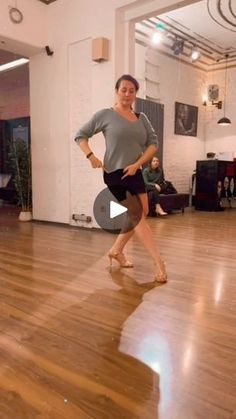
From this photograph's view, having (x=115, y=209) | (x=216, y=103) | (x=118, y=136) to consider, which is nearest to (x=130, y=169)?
(x=118, y=136)

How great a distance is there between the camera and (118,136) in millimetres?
2252

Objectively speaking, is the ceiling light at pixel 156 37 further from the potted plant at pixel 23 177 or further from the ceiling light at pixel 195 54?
the potted plant at pixel 23 177

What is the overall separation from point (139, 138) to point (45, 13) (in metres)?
3.41

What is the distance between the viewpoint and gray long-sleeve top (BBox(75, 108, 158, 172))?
2.26 meters

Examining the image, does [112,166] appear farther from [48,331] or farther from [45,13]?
[45,13]

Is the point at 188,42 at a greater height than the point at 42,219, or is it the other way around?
the point at 188,42

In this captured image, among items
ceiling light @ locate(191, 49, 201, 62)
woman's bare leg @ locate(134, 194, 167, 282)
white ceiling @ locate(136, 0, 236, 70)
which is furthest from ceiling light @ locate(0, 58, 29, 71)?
woman's bare leg @ locate(134, 194, 167, 282)

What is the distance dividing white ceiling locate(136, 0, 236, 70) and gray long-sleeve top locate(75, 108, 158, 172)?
389cm

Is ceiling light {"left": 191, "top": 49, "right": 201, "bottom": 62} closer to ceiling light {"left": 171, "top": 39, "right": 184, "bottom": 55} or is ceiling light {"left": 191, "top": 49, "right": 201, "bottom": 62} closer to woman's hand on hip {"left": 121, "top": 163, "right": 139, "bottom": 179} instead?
ceiling light {"left": 171, "top": 39, "right": 184, "bottom": 55}

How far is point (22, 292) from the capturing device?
6.80ft

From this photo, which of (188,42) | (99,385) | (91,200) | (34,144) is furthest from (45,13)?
(99,385)

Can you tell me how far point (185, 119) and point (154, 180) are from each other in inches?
94.1

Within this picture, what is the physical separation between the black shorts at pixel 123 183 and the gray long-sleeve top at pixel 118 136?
44 mm

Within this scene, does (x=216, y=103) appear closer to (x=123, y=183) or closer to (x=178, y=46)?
(x=178, y=46)
